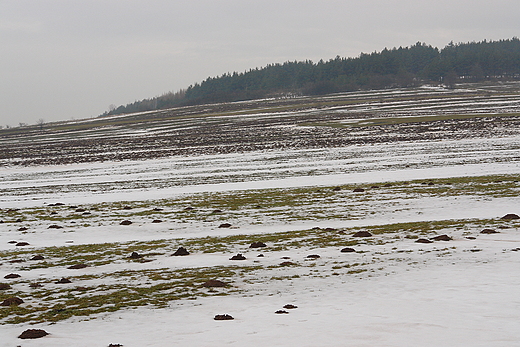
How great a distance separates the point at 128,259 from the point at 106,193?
18.1m

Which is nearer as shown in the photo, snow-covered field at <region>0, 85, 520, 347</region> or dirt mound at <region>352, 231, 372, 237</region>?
snow-covered field at <region>0, 85, 520, 347</region>

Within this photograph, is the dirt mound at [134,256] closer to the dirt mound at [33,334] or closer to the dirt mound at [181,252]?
the dirt mound at [181,252]

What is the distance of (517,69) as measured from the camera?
18062 cm

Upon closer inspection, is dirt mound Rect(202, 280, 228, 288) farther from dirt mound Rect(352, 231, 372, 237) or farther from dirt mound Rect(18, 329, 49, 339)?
dirt mound Rect(352, 231, 372, 237)

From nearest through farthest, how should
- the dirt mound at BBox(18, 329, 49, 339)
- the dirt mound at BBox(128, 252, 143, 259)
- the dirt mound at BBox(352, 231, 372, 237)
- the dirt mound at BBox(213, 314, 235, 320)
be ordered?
the dirt mound at BBox(18, 329, 49, 339), the dirt mound at BBox(213, 314, 235, 320), the dirt mound at BBox(128, 252, 143, 259), the dirt mound at BBox(352, 231, 372, 237)

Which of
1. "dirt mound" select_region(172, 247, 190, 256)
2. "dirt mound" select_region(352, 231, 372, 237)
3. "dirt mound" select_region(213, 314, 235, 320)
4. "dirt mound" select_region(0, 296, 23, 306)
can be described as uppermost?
"dirt mound" select_region(0, 296, 23, 306)

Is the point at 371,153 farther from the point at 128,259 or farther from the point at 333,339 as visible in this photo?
the point at 333,339

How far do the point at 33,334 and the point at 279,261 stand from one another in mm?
7441

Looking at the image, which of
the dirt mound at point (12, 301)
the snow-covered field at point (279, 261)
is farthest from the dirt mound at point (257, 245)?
the dirt mound at point (12, 301)

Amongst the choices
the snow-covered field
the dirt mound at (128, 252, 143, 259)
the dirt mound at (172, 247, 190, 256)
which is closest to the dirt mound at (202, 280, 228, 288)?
the snow-covered field

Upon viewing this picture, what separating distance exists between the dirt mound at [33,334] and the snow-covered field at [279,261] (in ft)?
0.70

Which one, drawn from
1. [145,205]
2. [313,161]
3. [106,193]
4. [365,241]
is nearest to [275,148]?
[313,161]

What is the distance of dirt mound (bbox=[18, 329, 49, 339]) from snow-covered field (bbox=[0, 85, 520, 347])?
213 mm

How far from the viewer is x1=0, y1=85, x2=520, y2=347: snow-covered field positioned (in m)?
10.4
